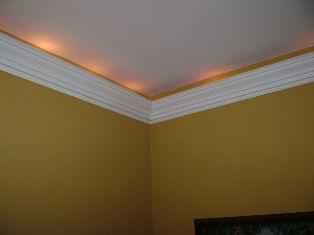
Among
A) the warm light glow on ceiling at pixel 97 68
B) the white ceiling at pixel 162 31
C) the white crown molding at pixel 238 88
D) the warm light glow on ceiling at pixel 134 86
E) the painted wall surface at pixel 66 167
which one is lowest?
the painted wall surface at pixel 66 167

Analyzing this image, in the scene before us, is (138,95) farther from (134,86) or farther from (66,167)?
(66,167)

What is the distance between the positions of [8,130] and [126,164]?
1.33 m

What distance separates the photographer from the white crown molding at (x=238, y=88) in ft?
9.75

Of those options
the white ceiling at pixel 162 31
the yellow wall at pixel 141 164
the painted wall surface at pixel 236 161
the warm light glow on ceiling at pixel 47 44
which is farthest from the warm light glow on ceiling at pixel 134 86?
the warm light glow on ceiling at pixel 47 44

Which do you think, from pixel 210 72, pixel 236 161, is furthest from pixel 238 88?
pixel 236 161

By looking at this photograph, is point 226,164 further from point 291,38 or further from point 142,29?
point 142,29

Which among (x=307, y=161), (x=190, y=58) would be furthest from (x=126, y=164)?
(x=307, y=161)

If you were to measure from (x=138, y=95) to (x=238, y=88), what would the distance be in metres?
1.08

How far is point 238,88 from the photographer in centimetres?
330

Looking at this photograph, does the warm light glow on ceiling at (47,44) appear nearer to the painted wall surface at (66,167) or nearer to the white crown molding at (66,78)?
the white crown molding at (66,78)

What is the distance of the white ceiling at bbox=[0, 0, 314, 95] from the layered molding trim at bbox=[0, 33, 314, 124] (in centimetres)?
13

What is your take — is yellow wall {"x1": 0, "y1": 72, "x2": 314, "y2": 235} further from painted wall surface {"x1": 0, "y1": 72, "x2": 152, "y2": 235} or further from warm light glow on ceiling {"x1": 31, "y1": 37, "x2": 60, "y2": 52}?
warm light glow on ceiling {"x1": 31, "y1": 37, "x2": 60, "y2": 52}

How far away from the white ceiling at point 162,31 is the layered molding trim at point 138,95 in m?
0.13

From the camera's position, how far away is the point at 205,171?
3.35 meters
